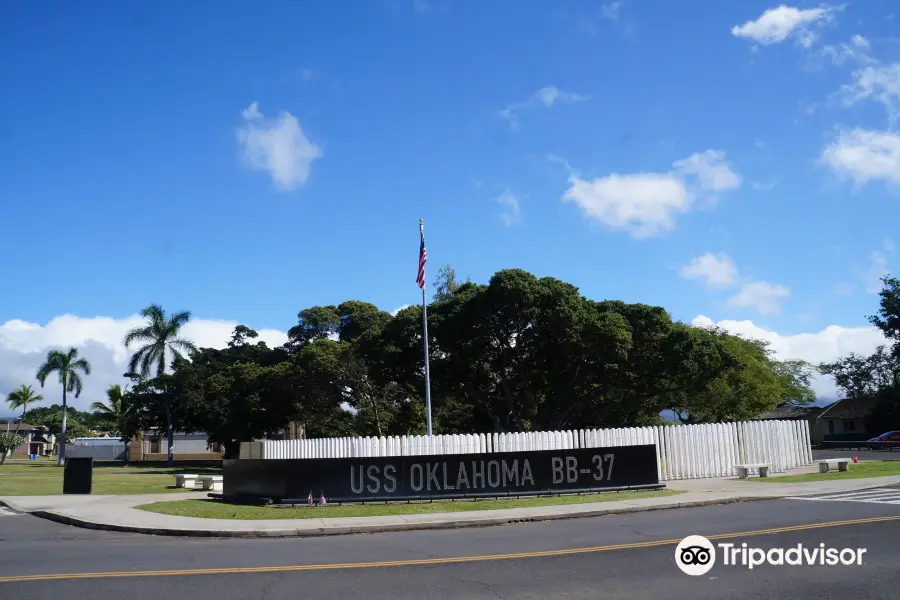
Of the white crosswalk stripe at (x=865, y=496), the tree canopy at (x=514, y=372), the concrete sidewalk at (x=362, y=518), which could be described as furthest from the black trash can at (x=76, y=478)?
the white crosswalk stripe at (x=865, y=496)

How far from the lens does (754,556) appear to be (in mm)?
10109

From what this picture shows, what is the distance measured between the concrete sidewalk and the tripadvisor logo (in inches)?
217

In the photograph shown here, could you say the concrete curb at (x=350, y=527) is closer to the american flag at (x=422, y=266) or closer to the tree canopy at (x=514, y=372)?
the american flag at (x=422, y=266)

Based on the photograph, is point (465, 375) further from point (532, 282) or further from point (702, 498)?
point (702, 498)

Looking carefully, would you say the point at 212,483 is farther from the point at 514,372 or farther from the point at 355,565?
the point at 514,372

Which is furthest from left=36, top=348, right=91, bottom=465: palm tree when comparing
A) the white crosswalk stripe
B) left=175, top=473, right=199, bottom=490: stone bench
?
the white crosswalk stripe

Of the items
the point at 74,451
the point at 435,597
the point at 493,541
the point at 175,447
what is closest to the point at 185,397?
the point at 175,447

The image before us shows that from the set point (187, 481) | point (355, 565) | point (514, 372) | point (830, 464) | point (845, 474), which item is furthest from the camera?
point (514, 372)

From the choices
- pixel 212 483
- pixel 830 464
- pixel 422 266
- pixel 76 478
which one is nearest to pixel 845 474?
pixel 830 464

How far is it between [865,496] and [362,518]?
39.8 feet

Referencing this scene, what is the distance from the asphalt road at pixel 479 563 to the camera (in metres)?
8.30

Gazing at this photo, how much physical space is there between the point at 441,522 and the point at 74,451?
3173 inches

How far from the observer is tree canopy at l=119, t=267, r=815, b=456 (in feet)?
131

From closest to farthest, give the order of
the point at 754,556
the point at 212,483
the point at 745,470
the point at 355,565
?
the point at 754,556 → the point at 355,565 → the point at 745,470 → the point at 212,483
